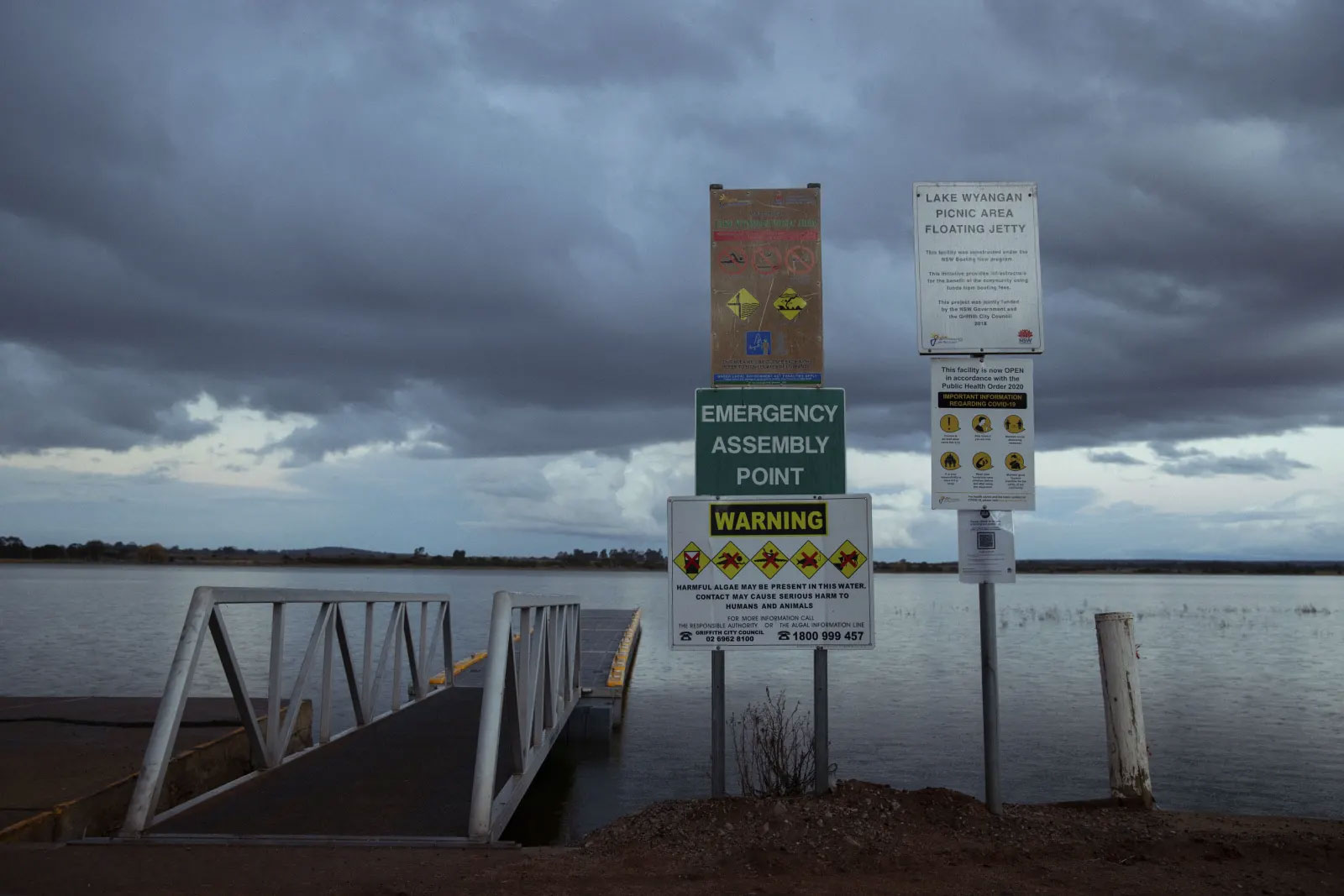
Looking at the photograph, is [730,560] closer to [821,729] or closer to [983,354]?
[821,729]

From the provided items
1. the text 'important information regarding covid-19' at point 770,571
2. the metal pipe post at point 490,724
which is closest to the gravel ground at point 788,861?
the metal pipe post at point 490,724

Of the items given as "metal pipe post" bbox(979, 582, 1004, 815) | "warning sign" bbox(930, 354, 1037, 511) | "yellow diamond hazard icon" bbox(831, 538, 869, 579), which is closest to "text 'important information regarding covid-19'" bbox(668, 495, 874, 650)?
"yellow diamond hazard icon" bbox(831, 538, 869, 579)

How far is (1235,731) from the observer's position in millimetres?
15711

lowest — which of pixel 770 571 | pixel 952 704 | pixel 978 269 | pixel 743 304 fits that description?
pixel 952 704

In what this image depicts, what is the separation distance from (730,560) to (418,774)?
3.16 m

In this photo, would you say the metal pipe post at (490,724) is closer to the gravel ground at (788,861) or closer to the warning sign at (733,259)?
the gravel ground at (788,861)

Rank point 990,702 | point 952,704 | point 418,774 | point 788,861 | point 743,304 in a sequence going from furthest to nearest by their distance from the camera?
1. point 952,704
2. point 418,774
3. point 743,304
4. point 990,702
5. point 788,861

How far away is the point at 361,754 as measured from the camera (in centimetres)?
930

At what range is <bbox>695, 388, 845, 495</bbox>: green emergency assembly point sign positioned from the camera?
24.4ft

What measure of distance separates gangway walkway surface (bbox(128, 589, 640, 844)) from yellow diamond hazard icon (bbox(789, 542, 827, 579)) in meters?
2.01

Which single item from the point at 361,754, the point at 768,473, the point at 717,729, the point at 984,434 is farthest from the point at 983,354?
the point at 361,754

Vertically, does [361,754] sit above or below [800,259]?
below

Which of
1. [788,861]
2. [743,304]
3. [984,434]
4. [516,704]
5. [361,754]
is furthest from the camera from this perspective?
[361,754]

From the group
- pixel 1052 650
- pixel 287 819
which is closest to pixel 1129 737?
pixel 287 819
